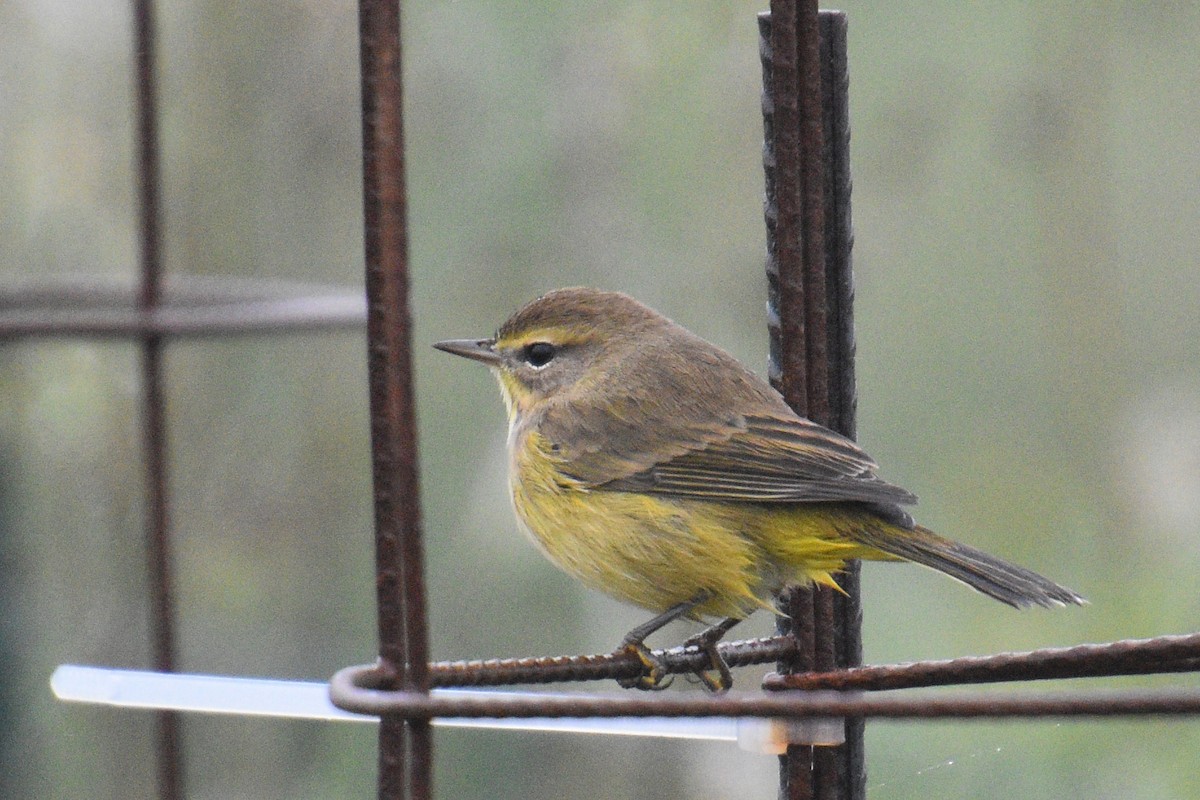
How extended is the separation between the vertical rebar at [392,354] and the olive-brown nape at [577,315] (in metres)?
1.72

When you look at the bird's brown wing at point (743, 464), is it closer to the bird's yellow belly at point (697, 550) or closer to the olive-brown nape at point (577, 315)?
the bird's yellow belly at point (697, 550)

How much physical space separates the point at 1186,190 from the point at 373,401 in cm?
470

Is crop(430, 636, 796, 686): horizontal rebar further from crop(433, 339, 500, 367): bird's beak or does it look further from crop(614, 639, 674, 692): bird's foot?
crop(433, 339, 500, 367): bird's beak

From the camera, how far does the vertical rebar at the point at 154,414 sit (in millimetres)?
4125

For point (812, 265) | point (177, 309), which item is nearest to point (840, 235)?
point (812, 265)

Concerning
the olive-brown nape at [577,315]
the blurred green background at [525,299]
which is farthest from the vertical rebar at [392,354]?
the blurred green background at [525,299]

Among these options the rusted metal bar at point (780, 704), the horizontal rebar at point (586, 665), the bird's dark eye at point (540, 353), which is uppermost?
the bird's dark eye at point (540, 353)

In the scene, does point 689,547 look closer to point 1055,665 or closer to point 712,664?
point 712,664

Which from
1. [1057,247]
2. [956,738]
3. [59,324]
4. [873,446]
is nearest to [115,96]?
[59,324]

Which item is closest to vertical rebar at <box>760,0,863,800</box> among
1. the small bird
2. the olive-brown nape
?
the small bird

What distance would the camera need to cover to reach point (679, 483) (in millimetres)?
3445

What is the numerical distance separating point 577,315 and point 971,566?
119 centimetres

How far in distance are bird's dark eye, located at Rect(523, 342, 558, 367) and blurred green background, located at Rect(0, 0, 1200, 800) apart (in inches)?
61.6

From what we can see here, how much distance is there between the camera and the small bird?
A: 3170 mm
